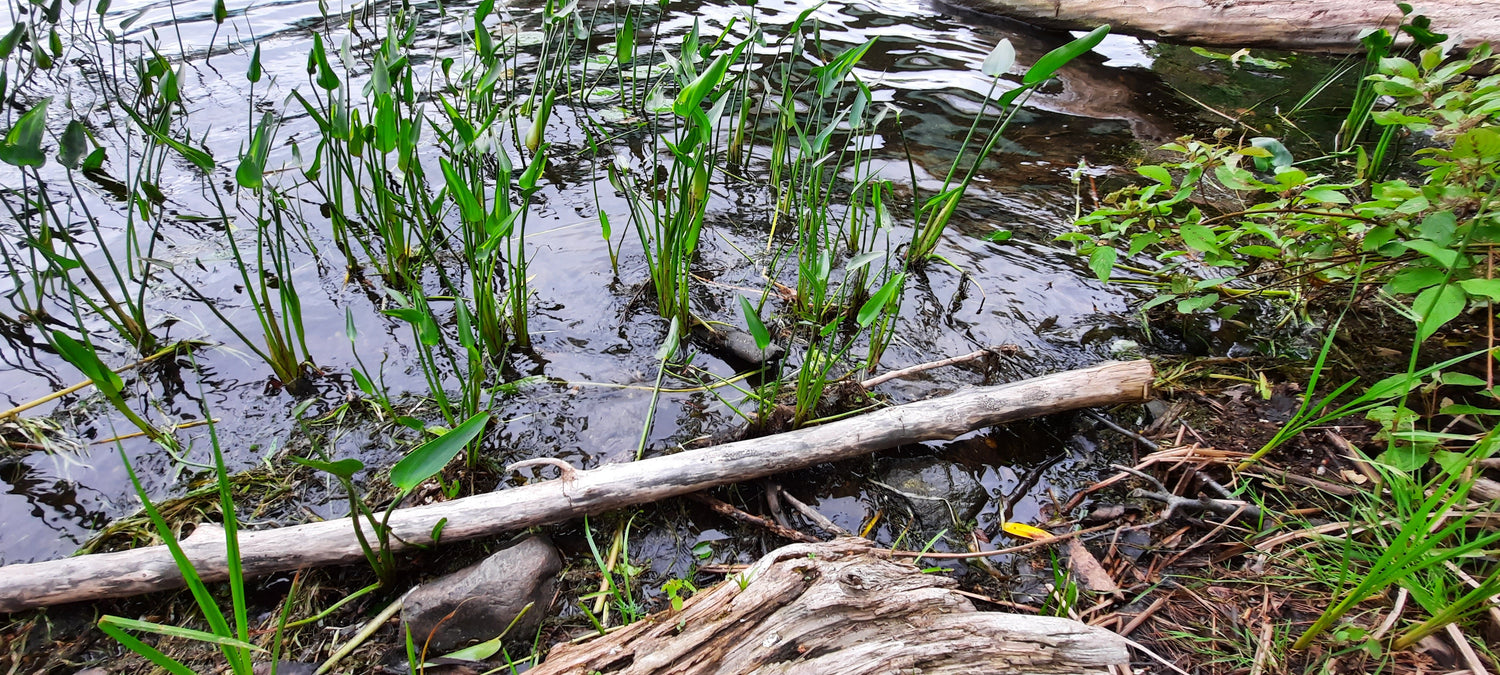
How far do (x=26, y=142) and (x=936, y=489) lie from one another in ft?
7.09

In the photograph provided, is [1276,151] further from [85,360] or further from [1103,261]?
[85,360]

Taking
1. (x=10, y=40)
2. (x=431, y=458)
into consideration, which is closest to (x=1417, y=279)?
(x=431, y=458)

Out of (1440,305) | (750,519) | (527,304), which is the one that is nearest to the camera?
(1440,305)

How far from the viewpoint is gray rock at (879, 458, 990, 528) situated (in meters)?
1.70

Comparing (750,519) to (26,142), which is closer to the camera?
(26,142)

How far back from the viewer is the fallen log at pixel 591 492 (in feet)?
4.58

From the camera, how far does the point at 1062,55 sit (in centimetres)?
152

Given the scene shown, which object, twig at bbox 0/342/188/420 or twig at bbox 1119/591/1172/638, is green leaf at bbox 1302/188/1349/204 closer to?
twig at bbox 1119/591/1172/638

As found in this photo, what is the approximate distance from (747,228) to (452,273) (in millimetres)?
1143

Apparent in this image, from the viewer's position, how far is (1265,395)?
6.21 feet

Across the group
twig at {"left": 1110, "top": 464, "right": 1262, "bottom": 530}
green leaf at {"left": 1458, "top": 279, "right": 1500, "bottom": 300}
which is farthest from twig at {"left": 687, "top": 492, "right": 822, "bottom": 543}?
green leaf at {"left": 1458, "top": 279, "right": 1500, "bottom": 300}

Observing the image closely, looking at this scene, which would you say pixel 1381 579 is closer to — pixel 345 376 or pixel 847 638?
pixel 847 638

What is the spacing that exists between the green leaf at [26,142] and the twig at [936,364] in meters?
1.94

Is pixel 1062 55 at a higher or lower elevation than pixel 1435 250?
higher
